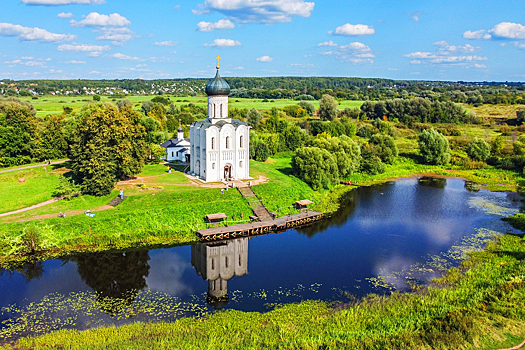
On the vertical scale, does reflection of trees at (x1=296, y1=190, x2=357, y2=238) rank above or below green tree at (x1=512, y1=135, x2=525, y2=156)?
below

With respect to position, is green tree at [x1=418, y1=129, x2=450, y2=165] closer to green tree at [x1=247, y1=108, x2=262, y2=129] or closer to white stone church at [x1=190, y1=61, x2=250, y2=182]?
white stone church at [x1=190, y1=61, x2=250, y2=182]

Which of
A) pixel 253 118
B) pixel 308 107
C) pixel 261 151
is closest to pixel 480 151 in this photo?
pixel 261 151

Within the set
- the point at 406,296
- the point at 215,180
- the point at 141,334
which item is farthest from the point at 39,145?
the point at 406,296

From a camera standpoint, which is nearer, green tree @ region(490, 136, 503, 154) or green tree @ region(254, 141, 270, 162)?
green tree @ region(254, 141, 270, 162)

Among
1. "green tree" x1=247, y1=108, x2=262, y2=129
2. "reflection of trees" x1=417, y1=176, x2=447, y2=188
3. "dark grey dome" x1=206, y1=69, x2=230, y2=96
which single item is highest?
"dark grey dome" x1=206, y1=69, x2=230, y2=96

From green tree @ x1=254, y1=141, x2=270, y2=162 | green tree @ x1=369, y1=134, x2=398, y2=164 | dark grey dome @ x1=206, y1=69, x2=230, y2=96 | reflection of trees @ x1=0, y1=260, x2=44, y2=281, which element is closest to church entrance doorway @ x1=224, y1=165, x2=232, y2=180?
dark grey dome @ x1=206, y1=69, x2=230, y2=96

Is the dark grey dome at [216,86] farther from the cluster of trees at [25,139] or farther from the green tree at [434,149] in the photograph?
the green tree at [434,149]

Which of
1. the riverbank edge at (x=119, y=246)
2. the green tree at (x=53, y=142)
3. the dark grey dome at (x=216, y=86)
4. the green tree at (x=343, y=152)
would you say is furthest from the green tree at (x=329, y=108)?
the green tree at (x=53, y=142)
